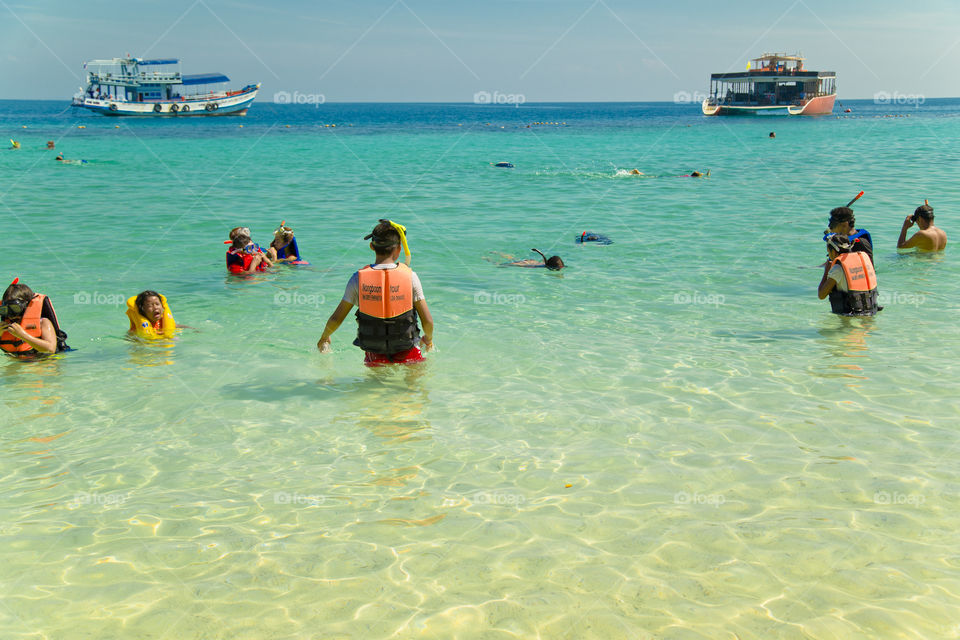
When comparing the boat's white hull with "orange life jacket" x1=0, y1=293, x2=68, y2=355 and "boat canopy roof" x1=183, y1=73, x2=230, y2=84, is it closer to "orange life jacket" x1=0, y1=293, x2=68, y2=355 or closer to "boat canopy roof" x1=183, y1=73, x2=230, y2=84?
"boat canopy roof" x1=183, y1=73, x2=230, y2=84

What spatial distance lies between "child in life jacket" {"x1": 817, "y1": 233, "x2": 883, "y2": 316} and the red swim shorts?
5.73 meters

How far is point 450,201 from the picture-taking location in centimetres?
2489

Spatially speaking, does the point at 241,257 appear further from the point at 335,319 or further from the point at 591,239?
the point at 591,239

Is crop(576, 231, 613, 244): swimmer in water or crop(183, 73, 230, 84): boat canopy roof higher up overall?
crop(183, 73, 230, 84): boat canopy roof

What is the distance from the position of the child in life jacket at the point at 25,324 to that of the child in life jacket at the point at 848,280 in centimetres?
1000

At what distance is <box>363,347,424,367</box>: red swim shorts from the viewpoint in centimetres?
756

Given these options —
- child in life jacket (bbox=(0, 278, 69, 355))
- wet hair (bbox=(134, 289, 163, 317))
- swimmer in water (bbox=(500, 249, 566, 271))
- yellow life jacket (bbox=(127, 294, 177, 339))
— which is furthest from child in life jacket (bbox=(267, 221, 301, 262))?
child in life jacket (bbox=(0, 278, 69, 355))

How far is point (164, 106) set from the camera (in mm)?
103062

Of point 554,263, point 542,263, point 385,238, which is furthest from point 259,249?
point 385,238

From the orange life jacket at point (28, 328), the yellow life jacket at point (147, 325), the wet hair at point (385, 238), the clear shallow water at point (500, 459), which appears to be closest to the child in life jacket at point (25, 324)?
the orange life jacket at point (28, 328)

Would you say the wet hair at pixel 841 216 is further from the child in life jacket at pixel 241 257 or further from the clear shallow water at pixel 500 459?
the child in life jacket at pixel 241 257

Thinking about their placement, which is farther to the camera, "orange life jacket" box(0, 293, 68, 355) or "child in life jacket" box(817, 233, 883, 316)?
"child in life jacket" box(817, 233, 883, 316)

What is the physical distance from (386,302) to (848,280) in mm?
6460

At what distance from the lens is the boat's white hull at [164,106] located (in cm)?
10256
